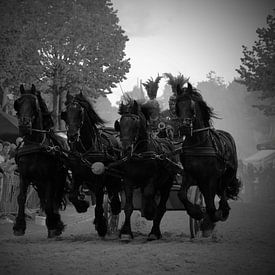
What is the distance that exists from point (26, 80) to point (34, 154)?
13.6 m

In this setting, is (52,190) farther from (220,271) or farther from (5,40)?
(5,40)

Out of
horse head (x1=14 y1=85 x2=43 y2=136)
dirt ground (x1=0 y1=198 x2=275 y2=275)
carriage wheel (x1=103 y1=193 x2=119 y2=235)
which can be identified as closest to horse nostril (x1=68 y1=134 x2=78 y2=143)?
horse head (x1=14 y1=85 x2=43 y2=136)

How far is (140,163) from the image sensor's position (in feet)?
29.2

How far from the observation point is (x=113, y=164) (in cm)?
897

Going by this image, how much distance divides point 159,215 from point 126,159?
144 centimetres

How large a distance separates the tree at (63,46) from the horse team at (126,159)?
41.2 feet

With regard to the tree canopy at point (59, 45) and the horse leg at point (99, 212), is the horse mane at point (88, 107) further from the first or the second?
the tree canopy at point (59, 45)

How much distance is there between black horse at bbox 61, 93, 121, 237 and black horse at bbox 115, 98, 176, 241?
56cm

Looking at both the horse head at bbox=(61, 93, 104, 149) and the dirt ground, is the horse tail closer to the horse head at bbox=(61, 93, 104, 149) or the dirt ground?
the dirt ground

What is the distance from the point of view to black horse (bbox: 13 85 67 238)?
866 cm

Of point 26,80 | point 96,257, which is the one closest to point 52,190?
point 96,257

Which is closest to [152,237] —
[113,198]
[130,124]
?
[113,198]

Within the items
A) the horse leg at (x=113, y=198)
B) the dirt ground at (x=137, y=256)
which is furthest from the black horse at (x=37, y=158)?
the horse leg at (x=113, y=198)

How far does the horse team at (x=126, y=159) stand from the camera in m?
8.62
